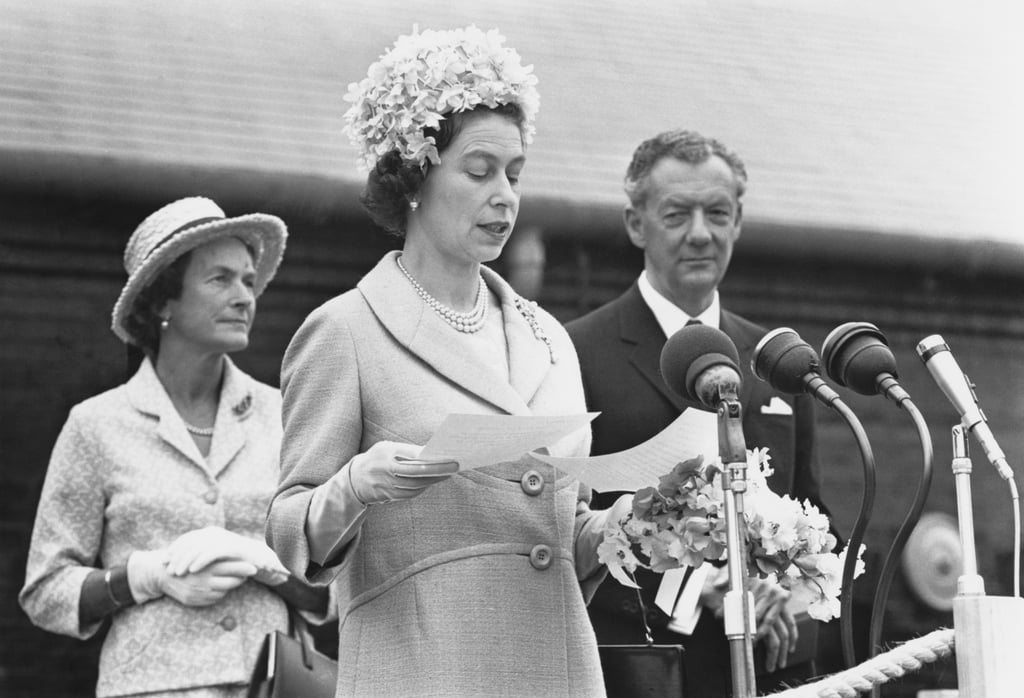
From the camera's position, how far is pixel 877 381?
2.86 metres

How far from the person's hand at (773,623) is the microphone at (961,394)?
4.38 ft

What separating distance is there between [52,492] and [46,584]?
0.83 feet

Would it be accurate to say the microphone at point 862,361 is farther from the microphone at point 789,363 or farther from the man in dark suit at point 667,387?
the man in dark suit at point 667,387

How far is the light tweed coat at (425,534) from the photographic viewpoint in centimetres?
297

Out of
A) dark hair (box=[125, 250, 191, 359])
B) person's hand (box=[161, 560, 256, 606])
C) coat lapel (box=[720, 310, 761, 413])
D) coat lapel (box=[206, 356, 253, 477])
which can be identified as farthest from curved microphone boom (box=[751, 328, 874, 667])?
dark hair (box=[125, 250, 191, 359])

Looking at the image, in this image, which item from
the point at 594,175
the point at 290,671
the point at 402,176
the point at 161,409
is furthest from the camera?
the point at 594,175

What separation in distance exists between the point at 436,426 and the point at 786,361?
0.68m

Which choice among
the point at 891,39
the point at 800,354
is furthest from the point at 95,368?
the point at 891,39

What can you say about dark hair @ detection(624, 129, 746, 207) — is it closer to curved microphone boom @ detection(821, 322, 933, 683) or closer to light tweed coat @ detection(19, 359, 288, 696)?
light tweed coat @ detection(19, 359, 288, 696)

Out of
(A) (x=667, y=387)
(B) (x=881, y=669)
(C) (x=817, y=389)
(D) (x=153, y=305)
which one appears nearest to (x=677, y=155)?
(A) (x=667, y=387)

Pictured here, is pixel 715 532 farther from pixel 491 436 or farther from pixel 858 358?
pixel 491 436

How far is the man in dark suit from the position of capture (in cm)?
414

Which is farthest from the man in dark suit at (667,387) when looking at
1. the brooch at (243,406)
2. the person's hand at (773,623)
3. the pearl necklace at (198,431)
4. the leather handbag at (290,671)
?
the pearl necklace at (198,431)

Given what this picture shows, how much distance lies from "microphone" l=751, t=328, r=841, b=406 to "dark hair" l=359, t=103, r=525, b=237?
29.7 inches
